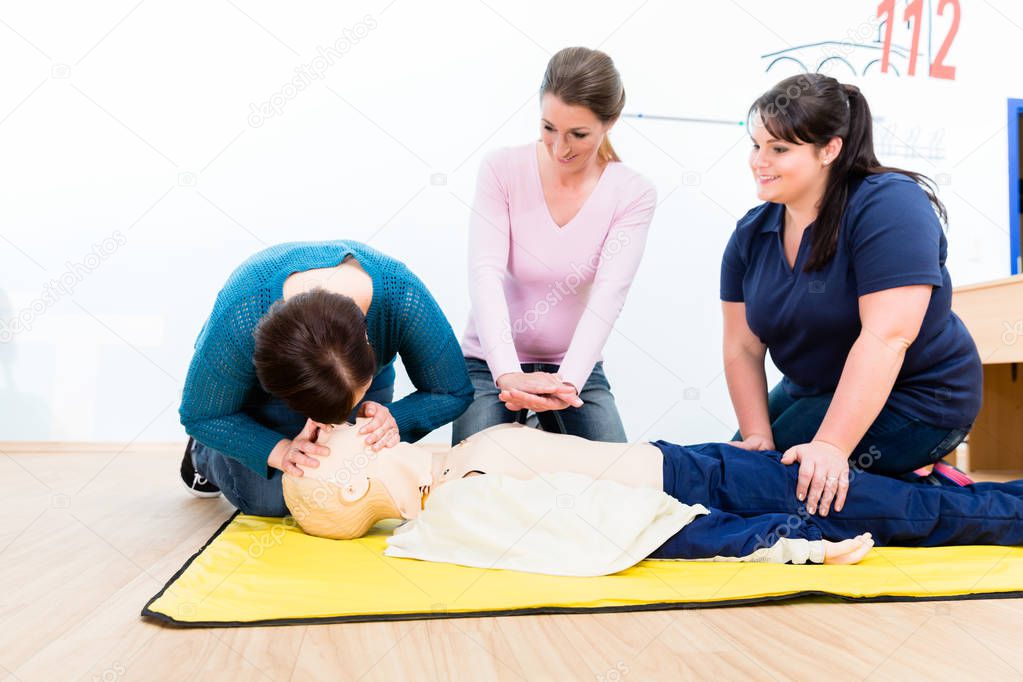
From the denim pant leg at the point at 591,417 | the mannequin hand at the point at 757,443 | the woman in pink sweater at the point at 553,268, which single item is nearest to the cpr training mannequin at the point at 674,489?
the mannequin hand at the point at 757,443

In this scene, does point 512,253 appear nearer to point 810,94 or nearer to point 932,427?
point 810,94

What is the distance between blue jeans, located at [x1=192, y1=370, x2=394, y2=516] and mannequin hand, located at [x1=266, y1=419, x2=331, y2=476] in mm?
119

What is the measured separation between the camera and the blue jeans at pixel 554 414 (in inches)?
71.9

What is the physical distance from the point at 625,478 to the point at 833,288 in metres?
0.52

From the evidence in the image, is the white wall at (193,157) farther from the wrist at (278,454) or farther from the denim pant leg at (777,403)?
the wrist at (278,454)

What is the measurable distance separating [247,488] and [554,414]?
2.28 ft

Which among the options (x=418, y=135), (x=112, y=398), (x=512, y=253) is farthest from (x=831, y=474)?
(x=112, y=398)

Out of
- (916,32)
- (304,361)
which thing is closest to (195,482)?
(304,361)

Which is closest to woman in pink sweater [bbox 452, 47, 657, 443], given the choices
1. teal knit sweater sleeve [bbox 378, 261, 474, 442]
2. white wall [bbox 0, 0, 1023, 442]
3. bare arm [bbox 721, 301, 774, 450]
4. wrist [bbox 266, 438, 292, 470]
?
teal knit sweater sleeve [bbox 378, 261, 474, 442]

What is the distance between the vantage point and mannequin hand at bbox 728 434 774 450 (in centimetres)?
164

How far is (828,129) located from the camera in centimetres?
144

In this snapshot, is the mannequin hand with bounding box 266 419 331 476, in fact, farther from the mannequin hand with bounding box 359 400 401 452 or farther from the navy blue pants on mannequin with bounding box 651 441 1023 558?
the navy blue pants on mannequin with bounding box 651 441 1023 558

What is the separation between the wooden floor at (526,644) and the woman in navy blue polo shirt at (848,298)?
1.21ft

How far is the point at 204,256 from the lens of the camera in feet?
10.3
